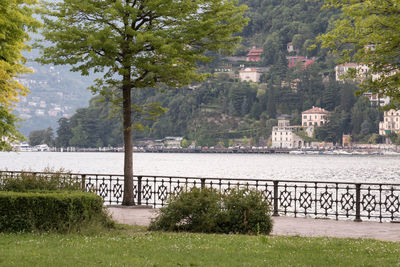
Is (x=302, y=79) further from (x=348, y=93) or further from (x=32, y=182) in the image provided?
(x=32, y=182)

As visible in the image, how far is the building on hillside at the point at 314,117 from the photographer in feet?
604

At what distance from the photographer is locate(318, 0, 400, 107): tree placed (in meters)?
14.1

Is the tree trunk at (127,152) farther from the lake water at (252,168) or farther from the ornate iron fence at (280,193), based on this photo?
the lake water at (252,168)

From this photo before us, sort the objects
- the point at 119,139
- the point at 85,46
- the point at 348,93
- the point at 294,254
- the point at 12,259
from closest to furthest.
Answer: the point at 12,259
the point at 294,254
the point at 85,46
the point at 348,93
the point at 119,139

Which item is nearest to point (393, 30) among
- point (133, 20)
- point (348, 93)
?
point (133, 20)

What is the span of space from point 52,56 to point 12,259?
38.5ft

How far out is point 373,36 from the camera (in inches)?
554

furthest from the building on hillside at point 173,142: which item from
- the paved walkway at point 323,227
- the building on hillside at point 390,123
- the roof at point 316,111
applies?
the paved walkway at point 323,227

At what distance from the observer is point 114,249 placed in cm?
984

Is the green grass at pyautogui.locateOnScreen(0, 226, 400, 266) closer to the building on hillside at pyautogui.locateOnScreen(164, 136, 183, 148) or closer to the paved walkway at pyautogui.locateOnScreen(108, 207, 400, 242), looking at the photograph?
the paved walkway at pyautogui.locateOnScreen(108, 207, 400, 242)

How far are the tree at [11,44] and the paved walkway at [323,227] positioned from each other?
4746 mm

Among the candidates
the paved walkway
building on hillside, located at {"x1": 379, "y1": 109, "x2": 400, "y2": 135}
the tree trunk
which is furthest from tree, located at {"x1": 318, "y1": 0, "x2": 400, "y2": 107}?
building on hillside, located at {"x1": 379, "y1": 109, "x2": 400, "y2": 135}

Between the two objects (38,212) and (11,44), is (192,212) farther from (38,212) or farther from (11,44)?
(11,44)

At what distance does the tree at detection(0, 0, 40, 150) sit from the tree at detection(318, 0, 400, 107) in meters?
7.89
